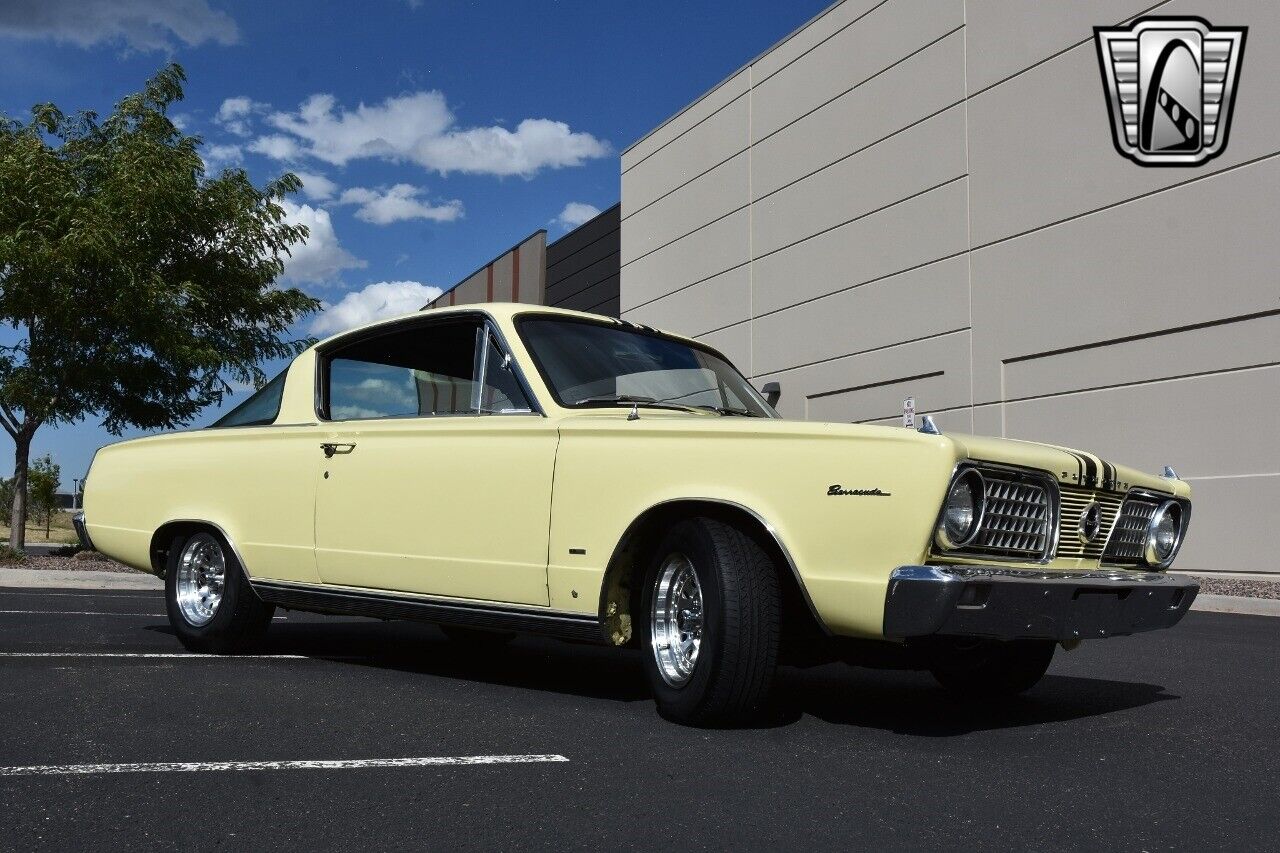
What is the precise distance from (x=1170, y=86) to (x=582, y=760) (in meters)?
16.7

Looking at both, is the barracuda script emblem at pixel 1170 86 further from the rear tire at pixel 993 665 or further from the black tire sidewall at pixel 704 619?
the black tire sidewall at pixel 704 619

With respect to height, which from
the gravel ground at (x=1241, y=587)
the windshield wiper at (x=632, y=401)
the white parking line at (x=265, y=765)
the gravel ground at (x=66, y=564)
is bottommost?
the gravel ground at (x=66, y=564)

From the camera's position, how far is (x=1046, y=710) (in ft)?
16.4

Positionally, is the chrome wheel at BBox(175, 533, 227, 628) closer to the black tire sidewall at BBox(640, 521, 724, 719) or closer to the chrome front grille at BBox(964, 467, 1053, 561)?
the black tire sidewall at BBox(640, 521, 724, 719)

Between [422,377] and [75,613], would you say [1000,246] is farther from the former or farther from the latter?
[422,377]

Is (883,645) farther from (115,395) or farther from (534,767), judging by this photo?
(115,395)

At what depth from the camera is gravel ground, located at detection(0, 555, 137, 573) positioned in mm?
15320

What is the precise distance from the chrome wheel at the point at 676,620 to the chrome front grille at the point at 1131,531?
163 centimetres

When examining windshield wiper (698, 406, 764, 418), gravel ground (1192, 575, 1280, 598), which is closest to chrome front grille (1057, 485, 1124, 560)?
windshield wiper (698, 406, 764, 418)

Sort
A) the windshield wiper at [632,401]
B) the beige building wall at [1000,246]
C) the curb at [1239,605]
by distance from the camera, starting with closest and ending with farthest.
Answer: the windshield wiper at [632,401] < the curb at [1239,605] < the beige building wall at [1000,246]

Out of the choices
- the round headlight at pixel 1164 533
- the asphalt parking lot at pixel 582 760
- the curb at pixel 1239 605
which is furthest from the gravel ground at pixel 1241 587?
the round headlight at pixel 1164 533

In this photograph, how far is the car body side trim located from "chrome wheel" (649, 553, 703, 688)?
27 cm

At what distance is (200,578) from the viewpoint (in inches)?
256

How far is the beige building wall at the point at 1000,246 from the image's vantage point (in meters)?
15.5
